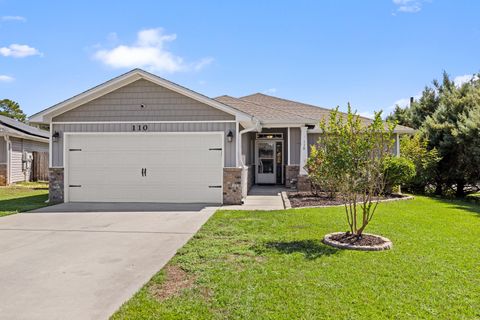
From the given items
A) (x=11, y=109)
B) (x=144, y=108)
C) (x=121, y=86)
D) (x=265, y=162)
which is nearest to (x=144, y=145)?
(x=144, y=108)

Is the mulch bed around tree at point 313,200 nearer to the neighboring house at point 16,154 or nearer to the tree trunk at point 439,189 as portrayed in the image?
the tree trunk at point 439,189

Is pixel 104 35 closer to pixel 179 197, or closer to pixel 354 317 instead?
pixel 179 197

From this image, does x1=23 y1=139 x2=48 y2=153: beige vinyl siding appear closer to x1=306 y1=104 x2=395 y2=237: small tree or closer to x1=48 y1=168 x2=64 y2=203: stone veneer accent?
x1=48 y1=168 x2=64 y2=203: stone veneer accent

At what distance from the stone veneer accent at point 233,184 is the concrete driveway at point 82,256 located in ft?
4.03

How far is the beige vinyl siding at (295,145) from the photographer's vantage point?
563 inches

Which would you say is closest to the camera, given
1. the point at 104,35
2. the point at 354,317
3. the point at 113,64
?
the point at 354,317

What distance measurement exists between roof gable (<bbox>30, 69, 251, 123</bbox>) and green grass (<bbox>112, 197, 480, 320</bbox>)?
14.3 ft

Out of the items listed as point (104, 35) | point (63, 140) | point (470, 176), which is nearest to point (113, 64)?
point (104, 35)

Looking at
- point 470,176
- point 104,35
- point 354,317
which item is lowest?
point 354,317

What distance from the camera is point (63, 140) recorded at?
10.9 m

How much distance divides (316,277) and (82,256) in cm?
334

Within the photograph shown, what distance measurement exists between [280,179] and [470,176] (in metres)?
7.67

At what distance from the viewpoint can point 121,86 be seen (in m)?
10.6

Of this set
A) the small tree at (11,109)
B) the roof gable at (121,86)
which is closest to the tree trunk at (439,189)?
the roof gable at (121,86)
